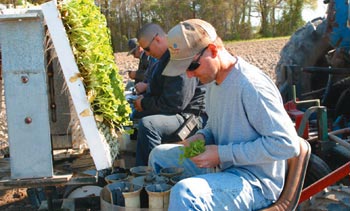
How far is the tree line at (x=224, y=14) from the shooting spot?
98.8 ft

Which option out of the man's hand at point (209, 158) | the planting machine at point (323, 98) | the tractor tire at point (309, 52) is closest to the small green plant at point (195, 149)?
the man's hand at point (209, 158)

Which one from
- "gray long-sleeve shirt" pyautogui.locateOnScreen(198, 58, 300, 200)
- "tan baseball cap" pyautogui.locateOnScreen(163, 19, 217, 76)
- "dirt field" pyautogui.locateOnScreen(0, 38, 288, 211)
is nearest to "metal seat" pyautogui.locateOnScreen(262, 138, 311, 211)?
"gray long-sleeve shirt" pyautogui.locateOnScreen(198, 58, 300, 200)

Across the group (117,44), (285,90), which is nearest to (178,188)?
(285,90)

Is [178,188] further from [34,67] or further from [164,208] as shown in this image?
[34,67]

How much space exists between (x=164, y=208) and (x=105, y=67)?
1.05 metres

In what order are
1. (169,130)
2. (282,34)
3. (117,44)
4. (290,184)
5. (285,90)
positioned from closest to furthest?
(290,184), (169,130), (285,90), (117,44), (282,34)

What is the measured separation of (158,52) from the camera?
4207 millimetres

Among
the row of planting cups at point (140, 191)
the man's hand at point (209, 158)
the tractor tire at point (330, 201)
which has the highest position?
the man's hand at point (209, 158)

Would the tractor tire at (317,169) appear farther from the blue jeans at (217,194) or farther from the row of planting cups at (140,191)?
the blue jeans at (217,194)

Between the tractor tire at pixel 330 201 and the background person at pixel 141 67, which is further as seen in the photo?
the background person at pixel 141 67

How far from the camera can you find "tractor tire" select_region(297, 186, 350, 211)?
3.19m

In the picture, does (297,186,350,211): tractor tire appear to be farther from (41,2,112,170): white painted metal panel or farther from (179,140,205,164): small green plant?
(41,2,112,170): white painted metal panel

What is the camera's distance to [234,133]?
2.37 m

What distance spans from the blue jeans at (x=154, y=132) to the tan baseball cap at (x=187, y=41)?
1.42m
